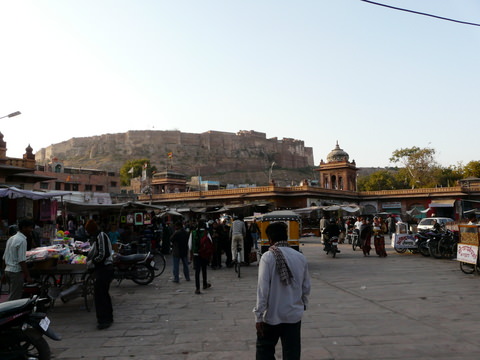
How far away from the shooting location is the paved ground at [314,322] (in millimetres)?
4734

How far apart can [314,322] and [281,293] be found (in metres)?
2.98

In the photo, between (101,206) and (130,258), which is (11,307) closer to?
(130,258)

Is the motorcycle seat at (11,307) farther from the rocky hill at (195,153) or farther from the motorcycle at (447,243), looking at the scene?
the rocky hill at (195,153)

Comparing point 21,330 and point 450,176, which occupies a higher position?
point 450,176

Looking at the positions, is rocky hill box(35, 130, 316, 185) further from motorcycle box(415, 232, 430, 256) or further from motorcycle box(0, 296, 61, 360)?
motorcycle box(0, 296, 61, 360)

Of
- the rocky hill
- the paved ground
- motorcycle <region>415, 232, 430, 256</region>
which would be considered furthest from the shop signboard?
the rocky hill

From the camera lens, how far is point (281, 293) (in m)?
3.34

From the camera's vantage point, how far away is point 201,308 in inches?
280

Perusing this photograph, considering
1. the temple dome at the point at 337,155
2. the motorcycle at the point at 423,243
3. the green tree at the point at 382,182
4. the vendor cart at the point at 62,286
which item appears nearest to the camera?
the vendor cart at the point at 62,286

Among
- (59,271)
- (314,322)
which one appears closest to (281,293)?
(314,322)

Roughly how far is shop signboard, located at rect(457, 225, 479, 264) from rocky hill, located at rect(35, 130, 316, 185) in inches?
3777

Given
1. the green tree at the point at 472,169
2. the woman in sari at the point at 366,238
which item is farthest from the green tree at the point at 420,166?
the woman in sari at the point at 366,238

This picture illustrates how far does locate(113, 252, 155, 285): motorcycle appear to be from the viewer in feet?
31.4

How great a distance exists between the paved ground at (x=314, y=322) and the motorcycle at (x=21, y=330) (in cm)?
59
